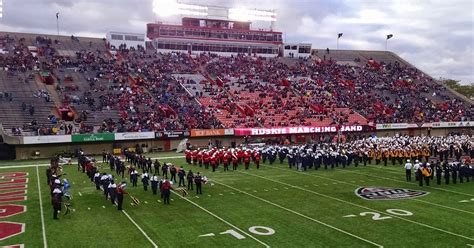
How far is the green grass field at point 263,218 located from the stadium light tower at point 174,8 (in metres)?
40.0

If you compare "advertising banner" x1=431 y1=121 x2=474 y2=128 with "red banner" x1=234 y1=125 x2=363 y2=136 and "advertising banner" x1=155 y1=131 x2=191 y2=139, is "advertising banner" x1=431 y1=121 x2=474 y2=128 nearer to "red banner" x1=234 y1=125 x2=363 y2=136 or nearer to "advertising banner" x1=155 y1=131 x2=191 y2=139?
"red banner" x1=234 y1=125 x2=363 y2=136

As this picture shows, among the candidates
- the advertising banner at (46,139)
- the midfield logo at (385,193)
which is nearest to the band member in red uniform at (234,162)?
the midfield logo at (385,193)

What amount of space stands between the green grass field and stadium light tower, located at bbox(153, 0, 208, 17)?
39998mm

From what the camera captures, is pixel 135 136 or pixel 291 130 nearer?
pixel 135 136

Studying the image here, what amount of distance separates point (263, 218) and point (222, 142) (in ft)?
87.4

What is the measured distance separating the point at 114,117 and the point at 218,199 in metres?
24.0

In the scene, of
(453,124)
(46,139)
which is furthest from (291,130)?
(46,139)

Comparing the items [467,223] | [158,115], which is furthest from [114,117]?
[467,223]

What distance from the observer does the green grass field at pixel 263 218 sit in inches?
519

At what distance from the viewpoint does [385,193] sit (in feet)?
64.5

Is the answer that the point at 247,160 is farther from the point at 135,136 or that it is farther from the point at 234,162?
the point at 135,136

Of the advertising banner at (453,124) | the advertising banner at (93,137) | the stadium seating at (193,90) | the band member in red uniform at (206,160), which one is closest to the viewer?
the band member in red uniform at (206,160)

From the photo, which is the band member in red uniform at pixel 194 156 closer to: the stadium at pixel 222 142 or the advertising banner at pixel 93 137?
the stadium at pixel 222 142

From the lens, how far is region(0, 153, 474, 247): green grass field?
13.2 metres
